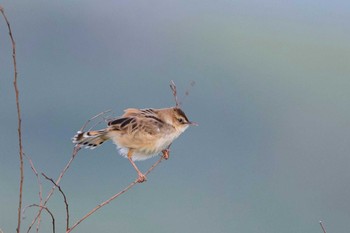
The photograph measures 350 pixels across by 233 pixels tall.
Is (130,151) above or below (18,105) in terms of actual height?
above

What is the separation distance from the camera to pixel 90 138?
2.59 meters

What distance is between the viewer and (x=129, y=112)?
2.76 metres

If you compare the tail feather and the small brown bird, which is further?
the small brown bird

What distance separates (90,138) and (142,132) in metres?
0.26

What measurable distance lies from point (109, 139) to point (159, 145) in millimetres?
268

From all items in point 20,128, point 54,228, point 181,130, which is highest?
point 181,130

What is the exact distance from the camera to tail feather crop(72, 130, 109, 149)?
251cm

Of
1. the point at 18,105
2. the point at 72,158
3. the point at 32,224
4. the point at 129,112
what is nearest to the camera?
the point at 18,105

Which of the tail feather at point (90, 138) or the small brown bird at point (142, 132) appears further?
the small brown bird at point (142, 132)

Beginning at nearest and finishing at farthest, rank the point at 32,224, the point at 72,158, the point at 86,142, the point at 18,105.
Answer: the point at 18,105, the point at 32,224, the point at 72,158, the point at 86,142

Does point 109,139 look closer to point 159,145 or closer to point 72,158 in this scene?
point 159,145

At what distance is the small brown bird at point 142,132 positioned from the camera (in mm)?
2658

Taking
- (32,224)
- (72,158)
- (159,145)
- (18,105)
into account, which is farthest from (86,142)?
(18,105)

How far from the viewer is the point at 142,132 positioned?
8.70 ft
